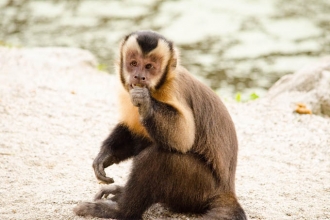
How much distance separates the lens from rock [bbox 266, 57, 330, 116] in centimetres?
743

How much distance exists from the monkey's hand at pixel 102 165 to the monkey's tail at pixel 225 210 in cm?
83

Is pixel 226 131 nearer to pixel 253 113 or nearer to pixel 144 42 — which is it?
pixel 144 42

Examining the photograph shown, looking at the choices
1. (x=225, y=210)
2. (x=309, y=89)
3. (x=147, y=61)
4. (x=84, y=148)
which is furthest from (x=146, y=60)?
(x=309, y=89)

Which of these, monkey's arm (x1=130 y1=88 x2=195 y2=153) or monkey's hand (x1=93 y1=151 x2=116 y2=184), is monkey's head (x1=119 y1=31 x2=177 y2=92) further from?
monkey's hand (x1=93 y1=151 x2=116 y2=184)

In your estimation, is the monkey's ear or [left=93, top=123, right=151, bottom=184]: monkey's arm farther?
[left=93, top=123, right=151, bottom=184]: monkey's arm

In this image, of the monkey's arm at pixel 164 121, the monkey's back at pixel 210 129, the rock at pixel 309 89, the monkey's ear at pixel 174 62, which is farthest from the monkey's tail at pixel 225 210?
the rock at pixel 309 89

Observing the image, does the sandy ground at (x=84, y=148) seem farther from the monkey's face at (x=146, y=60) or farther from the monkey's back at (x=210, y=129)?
the monkey's face at (x=146, y=60)

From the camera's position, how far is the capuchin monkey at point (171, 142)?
13.0 feet

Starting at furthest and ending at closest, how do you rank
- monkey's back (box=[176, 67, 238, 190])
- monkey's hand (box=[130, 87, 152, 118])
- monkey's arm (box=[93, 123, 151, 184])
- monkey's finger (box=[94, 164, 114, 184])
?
1. monkey's arm (box=[93, 123, 151, 184])
2. monkey's finger (box=[94, 164, 114, 184])
3. monkey's back (box=[176, 67, 238, 190])
4. monkey's hand (box=[130, 87, 152, 118])

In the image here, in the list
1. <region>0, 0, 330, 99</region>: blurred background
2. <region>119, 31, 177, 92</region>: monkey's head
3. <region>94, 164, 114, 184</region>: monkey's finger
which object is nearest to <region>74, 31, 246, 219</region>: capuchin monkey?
<region>119, 31, 177, 92</region>: monkey's head

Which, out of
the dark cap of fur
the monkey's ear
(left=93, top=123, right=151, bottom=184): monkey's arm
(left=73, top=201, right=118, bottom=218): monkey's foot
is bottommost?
(left=73, top=201, right=118, bottom=218): monkey's foot

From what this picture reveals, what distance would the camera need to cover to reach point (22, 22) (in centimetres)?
1425

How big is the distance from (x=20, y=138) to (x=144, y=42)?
2.35 meters

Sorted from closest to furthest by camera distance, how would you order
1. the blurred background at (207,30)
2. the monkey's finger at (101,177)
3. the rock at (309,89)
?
the monkey's finger at (101,177), the rock at (309,89), the blurred background at (207,30)
